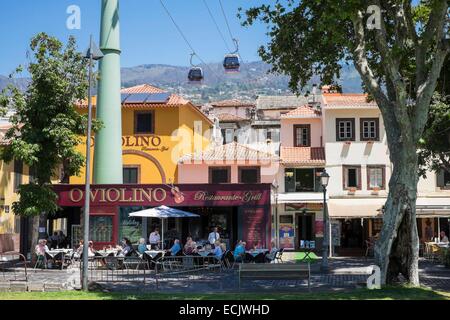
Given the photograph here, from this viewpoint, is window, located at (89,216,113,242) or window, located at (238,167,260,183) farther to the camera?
window, located at (238,167,260,183)

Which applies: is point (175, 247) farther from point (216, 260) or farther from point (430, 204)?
point (430, 204)

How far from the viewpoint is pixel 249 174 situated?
132ft

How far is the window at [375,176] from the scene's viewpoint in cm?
→ 4003

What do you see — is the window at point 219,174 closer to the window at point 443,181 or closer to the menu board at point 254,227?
the menu board at point 254,227

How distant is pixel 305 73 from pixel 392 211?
22.3 ft

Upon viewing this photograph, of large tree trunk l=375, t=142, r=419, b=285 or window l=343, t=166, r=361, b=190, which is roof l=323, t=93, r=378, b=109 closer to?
window l=343, t=166, r=361, b=190

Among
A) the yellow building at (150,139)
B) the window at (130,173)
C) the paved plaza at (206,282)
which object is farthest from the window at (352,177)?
the paved plaza at (206,282)

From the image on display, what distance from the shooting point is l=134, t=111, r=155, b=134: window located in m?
39.0

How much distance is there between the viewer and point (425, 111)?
18.8 metres

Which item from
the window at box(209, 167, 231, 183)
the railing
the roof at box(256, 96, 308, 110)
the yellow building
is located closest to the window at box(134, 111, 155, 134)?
the yellow building

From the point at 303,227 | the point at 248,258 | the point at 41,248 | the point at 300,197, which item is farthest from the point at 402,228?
the point at 303,227

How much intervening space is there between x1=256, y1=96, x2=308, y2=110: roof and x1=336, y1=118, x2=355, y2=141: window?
1230 inches

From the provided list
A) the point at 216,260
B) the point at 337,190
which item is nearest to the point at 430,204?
the point at 337,190

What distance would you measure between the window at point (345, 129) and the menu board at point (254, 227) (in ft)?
40.9
